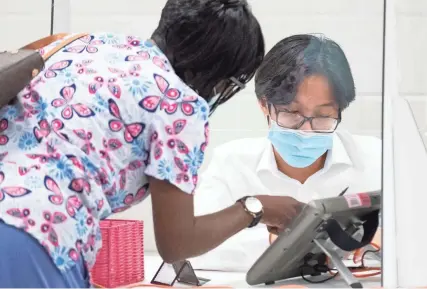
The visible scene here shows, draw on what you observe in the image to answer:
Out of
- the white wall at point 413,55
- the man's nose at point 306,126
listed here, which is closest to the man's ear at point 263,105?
the man's nose at point 306,126

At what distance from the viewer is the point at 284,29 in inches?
80.7

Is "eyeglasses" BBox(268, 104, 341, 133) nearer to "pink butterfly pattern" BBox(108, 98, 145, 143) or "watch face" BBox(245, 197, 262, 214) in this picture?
"watch face" BBox(245, 197, 262, 214)

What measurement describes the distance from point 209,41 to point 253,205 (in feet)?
1.25

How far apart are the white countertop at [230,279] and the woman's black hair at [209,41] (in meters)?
0.59

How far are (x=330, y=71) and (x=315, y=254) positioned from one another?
52 cm

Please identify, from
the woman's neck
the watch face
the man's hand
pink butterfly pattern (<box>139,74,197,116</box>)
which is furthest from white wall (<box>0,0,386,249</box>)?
pink butterfly pattern (<box>139,74,197,116</box>)

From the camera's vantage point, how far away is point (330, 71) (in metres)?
2.00

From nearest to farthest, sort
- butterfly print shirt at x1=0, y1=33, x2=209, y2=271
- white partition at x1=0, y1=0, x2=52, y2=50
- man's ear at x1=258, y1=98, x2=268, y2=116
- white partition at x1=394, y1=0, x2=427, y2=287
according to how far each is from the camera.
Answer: butterfly print shirt at x1=0, y1=33, x2=209, y2=271 < white partition at x1=394, y1=0, x2=427, y2=287 < man's ear at x1=258, y1=98, x2=268, y2=116 < white partition at x1=0, y1=0, x2=52, y2=50

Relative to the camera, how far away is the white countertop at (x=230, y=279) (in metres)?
1.79

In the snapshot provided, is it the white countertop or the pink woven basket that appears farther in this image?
the pink woven basket

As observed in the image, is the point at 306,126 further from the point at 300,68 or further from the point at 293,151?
the point at 300,68

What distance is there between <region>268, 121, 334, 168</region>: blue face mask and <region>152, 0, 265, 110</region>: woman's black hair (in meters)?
0.42

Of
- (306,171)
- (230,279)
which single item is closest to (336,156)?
(306,171)

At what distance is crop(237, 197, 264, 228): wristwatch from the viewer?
5.11 ft
